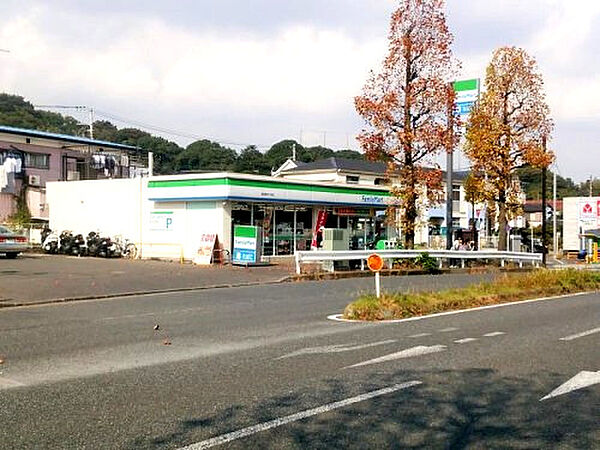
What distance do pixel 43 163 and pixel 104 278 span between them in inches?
1240

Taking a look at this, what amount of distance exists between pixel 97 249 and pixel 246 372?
2686 centimetres

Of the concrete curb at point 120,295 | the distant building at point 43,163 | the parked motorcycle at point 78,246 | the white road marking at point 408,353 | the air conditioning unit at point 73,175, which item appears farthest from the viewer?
the air conditioning unit at point 73,175

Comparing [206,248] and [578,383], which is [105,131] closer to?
[206,248]

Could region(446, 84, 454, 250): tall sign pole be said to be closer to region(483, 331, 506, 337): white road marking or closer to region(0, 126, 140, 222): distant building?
region(483, 331, 506, 337): white road marking

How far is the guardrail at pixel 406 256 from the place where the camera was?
24.8m

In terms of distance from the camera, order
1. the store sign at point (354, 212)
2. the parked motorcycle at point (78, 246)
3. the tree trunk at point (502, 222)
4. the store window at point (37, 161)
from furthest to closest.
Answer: the store window at point (37, 161) < the store sign at point (354, 212) < the parked motorcycle at point (78, 246) < the tree trunk at point (502, 222)

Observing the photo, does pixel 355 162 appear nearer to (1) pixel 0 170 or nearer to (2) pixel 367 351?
(1) pixel 0 170

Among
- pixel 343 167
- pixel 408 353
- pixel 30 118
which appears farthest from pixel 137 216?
pixel 30 118

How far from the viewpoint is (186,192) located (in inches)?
1193

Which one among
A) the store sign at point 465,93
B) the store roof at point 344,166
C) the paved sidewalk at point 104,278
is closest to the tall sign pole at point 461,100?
the store sign at point 465,93

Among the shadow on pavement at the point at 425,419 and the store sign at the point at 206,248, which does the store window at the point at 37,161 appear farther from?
the shadow on pavement at the point at 425,419

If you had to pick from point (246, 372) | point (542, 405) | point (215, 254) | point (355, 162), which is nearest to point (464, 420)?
point (542, 405)

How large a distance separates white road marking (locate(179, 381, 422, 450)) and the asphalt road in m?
0.02

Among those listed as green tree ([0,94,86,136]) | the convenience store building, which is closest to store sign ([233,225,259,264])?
the convenience store building
